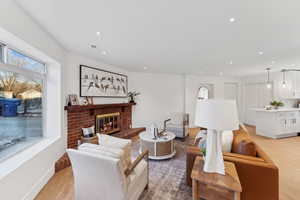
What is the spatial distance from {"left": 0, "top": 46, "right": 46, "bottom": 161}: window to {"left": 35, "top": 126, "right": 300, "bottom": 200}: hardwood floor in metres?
0.75

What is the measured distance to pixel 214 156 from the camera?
1688mm

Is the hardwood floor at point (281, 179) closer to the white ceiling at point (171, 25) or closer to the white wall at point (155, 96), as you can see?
the white ceiling at point (171, 25)

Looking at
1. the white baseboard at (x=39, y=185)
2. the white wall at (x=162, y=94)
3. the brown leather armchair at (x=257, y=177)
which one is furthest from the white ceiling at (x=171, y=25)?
the white wall at (x=162, y=94)

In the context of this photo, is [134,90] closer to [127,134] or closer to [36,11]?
[127,134]

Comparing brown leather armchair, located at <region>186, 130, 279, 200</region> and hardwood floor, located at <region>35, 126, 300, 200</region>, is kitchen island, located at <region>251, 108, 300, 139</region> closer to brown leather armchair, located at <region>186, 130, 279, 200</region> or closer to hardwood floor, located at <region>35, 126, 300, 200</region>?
hardwood floor, located at <region>35, 126, 300, 200</region>

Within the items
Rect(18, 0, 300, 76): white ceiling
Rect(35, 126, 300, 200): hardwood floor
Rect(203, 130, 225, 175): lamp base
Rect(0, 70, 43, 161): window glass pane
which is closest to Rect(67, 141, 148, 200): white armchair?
Rect(35, 126, 300, 200): hardwood floor

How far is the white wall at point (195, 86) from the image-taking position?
21.4 ft

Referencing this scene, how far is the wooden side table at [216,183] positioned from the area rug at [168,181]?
406 mm

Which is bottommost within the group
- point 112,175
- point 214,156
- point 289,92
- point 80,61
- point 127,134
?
point 127,134

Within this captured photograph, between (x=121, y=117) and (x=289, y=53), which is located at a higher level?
(x=289, y=53)

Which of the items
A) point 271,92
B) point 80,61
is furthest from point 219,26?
point 271,92

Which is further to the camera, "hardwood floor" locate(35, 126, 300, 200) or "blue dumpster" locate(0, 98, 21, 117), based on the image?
"hardwood floor" locate(35, 126, 300, 200)

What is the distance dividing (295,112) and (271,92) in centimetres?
124

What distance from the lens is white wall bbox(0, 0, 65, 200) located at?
158cm
